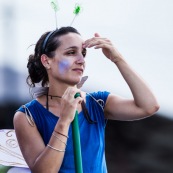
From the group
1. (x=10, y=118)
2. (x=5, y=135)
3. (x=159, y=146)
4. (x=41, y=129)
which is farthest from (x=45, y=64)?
(x=159, y=146)

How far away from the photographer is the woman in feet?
7.68

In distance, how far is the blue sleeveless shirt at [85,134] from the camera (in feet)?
8.07

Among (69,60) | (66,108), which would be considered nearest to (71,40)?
(69,60)

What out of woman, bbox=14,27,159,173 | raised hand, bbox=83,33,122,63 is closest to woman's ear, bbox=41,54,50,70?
woman, bbox=14,27,159,173

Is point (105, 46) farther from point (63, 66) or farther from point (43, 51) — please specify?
point (43, 51)

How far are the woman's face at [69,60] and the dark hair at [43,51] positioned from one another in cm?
3

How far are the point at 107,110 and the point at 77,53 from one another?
13.3 inches

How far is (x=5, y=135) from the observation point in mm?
3029

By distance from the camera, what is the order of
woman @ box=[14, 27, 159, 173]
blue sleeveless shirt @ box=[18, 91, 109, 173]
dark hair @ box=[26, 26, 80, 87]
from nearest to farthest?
woman @ box=[14, 27, 159, 173] < blue sleeveless shirt @ box=[18, 91, 109, 173] < dark hair @ box=[26, 26, 80, 87]

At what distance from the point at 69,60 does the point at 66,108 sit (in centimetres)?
26

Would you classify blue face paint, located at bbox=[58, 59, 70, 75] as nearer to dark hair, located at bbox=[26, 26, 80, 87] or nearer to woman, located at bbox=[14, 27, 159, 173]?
woman, located at bbox=[14, 27, 159, 173]

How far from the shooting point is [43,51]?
2652mm

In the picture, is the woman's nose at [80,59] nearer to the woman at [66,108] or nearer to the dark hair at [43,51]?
the woman at [66,108]

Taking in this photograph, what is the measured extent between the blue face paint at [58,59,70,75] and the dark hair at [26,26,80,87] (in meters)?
0.10
